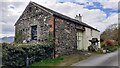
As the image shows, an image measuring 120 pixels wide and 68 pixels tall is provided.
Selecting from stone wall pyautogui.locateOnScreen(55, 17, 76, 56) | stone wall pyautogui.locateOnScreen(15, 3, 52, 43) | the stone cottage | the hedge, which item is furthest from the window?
the hedge

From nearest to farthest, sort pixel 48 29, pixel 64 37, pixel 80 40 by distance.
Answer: pixel 48 29, pixel 64 37, pixel 80 40

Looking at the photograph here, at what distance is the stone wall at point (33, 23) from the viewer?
16.7 meters

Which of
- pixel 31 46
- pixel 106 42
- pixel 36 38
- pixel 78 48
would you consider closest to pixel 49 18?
pixel 36 38

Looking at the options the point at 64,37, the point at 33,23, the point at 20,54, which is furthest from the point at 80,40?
the point at 20,54

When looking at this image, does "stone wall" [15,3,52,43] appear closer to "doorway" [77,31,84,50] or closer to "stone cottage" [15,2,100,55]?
"stone cottage" [15,2,100,55]

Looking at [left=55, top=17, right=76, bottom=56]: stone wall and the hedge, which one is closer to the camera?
the hedge

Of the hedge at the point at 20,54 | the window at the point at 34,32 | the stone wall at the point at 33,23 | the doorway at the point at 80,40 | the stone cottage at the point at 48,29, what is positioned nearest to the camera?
the hedge at the point at 20,54

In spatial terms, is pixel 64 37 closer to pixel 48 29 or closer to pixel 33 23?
pixel 48 29

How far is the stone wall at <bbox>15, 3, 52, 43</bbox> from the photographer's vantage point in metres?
16.7

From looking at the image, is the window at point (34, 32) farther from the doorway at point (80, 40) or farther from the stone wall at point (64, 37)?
the doorway at point (80, 40)

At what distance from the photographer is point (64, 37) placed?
675 inches

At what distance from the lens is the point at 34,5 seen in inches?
714

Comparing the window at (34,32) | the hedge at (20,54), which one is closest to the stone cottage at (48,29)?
the window at (34,32)

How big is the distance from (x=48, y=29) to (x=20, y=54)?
14.5 feet
